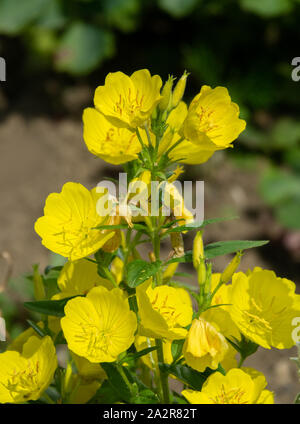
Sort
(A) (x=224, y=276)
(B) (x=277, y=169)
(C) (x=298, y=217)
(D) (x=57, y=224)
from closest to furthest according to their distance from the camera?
(A) (x=224, y=276), (D) (x=57, y=224), (C) (x=298, y=217), (B) (x=277, y=169)

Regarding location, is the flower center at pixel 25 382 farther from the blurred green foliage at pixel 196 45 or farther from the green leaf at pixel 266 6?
the green leaf at pixel 266 6

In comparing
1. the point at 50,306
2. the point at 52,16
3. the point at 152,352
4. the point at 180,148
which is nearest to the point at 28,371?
the point at 50,306

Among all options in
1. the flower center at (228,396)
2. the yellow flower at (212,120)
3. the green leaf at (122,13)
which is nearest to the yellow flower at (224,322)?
the flower center at (228,396)

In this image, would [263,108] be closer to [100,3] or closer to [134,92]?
[100,3]

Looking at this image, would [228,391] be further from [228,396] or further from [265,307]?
[265,307]
